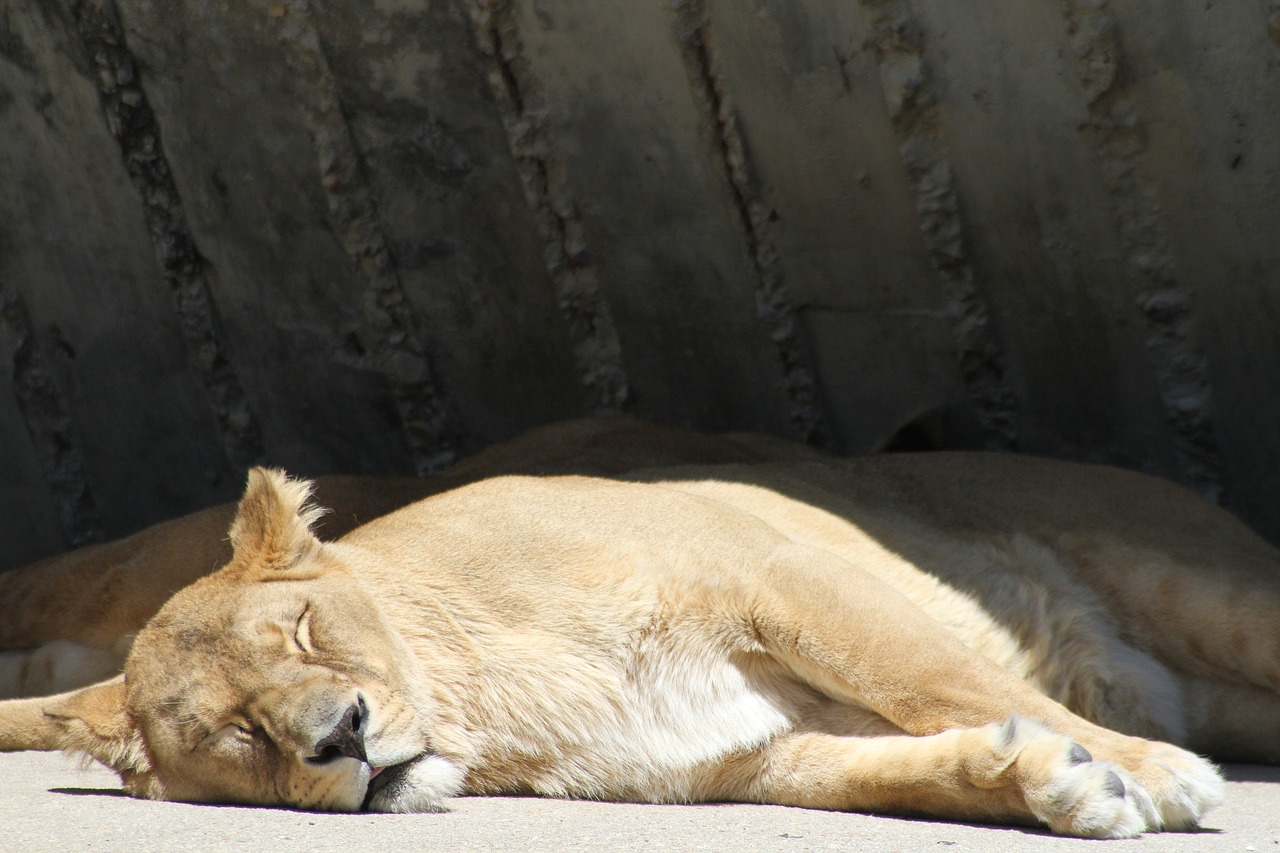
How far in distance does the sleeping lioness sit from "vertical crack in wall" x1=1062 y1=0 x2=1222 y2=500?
118cm

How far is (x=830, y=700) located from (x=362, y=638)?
3.76 ft

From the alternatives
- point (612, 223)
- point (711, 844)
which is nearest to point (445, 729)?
point (711, 844)

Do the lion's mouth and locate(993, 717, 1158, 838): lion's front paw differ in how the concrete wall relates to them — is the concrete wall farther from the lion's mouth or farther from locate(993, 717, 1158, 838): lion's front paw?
the lion's mouth

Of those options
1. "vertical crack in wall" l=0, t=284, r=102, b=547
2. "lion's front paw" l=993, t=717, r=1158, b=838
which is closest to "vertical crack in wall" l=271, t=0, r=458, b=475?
"vertical crack in wall" l=0, t=284, r=102, b=547

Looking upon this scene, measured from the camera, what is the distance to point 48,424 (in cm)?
665

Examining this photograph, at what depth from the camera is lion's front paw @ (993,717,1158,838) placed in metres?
2.65

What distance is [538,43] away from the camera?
5.22 metres

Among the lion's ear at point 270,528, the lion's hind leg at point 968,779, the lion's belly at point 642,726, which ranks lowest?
the lion's hind leg at point 968,779

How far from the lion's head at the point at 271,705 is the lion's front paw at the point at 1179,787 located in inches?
60.5

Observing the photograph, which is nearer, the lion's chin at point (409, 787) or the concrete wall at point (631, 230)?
the lion's chin at point (409, 787)

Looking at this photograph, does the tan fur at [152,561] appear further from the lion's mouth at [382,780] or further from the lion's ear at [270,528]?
the lion's mouth at [382,780]

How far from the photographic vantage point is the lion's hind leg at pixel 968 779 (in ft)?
8.77

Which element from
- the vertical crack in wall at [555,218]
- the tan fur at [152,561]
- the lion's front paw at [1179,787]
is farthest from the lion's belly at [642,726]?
the vertical crack in wall at [555,218]

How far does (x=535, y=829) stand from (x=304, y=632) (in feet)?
2.50
